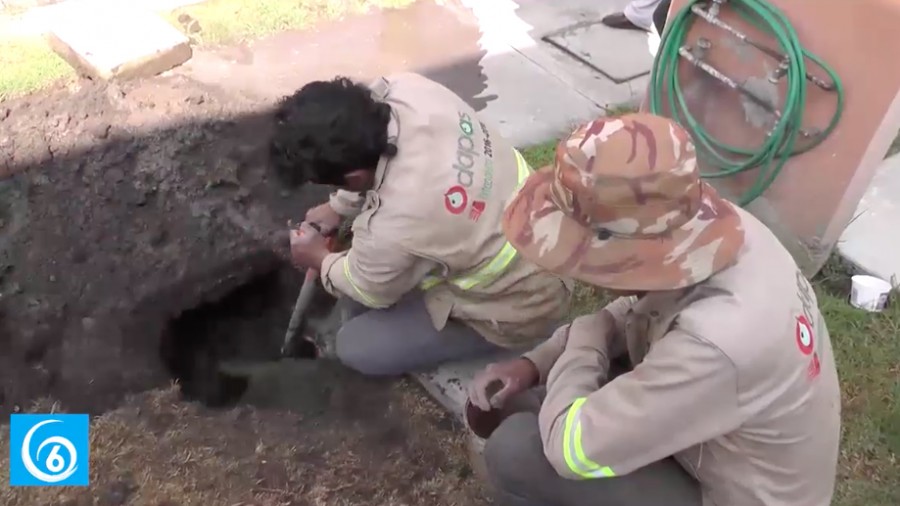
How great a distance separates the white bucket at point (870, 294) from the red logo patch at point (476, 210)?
5.66ft

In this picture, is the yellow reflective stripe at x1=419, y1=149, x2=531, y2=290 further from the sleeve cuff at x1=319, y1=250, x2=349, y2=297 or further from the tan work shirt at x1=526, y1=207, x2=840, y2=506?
the tan work shirt at x1=526, y1=207, x2=840, y2=506

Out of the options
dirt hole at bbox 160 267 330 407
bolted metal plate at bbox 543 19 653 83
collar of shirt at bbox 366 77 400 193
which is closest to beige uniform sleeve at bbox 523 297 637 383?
collar of shirt at bbox 366 77 400 193

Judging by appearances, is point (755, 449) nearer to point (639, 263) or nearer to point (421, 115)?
point (639, 263)

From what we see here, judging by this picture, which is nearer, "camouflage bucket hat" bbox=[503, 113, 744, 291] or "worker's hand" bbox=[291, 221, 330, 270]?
"camouflage bucket hat" bbox=[503, 113, 744, 291]

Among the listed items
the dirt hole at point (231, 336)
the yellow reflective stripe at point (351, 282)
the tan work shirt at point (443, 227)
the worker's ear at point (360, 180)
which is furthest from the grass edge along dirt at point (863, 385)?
the dirt hole at point (231, 336)

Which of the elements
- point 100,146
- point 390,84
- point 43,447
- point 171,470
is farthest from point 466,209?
point 100,146

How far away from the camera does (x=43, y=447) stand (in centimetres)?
255

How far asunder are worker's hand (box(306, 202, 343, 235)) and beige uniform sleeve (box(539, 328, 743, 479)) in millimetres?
1300

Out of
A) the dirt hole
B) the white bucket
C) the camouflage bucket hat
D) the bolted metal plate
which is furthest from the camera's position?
the bolted metal plate

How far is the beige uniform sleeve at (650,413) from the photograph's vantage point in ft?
5.19

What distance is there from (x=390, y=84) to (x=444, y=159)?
0.33m

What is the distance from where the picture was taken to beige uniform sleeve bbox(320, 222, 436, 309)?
2340mm

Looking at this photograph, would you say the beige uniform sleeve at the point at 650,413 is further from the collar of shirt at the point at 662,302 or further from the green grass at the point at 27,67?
the green grass at the point at 27,67

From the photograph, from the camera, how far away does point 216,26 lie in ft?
15.1
